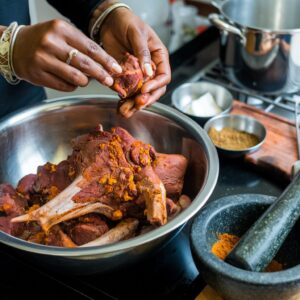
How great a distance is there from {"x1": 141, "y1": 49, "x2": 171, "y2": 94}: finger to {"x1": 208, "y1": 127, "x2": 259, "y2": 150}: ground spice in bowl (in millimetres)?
346

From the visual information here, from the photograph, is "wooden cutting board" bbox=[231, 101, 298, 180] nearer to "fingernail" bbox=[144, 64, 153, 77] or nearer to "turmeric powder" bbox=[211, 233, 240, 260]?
"turmeric powder" bbox=[211, 233, 240, 260]

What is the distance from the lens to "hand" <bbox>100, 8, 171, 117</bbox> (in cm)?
101

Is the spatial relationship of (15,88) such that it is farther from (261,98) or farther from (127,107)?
(261,98)

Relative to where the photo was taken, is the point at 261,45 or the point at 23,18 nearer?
→ the point at 23,18

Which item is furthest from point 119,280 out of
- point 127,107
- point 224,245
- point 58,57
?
point 58,57

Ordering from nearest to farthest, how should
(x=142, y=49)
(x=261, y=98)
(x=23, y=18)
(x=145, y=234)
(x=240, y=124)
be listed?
1. (x=145, y=234)
2. (x=142, y=49)
3. (x=23, y=18)
4. (x=240, y=124)
5. (x=261, y=98)

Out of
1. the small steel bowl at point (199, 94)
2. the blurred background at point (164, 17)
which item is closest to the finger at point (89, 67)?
the small steel bowl at point (199, 94)

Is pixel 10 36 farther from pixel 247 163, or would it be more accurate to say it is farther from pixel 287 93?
pixel 287 93

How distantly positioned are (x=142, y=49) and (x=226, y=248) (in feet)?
1.55

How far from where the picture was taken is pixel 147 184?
0.95 m

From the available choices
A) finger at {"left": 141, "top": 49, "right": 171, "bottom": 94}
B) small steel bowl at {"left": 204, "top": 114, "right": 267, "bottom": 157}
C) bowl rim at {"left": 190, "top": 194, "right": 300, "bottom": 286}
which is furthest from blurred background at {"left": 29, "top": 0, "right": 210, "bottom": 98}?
bowl rim at {"left": 190, "top": 194, "right": 300, "bottom": 286}

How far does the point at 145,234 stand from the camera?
82cm

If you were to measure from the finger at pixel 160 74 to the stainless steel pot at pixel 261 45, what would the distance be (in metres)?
0.46

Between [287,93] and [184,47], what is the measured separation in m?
0.48
